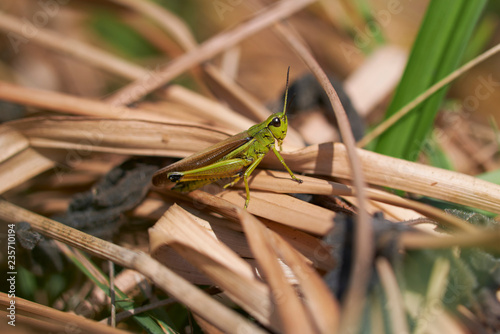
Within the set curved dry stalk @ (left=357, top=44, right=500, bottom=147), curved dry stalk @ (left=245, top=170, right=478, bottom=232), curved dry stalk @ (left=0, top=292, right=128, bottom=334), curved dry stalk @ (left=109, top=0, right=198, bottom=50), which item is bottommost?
curved dry stalk @ (left=0, top=292, right=128, bottom=334)

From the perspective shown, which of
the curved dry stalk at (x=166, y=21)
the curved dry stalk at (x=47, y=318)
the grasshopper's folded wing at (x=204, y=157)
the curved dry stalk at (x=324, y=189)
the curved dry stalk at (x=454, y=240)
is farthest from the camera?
the curved dry stalk at (x=166, y=21)

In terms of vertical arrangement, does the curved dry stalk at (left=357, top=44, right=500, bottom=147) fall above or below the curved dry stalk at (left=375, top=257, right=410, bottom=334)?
above

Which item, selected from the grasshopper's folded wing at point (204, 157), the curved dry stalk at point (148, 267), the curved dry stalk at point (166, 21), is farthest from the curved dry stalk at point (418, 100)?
the curved dry stalk at point (166, 21)

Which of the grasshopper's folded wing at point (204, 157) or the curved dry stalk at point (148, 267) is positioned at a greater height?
the grasshopper's folded wing at point (204, 157)

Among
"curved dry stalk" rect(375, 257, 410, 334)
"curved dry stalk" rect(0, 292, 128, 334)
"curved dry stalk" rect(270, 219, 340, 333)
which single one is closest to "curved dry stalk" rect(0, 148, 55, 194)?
"curved dry stalk" rect(0, 292, 128, 334)

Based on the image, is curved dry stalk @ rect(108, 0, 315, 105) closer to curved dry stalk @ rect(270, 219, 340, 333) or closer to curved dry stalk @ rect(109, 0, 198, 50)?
curved dry stalk @ rect(109, 0, 198, 50)

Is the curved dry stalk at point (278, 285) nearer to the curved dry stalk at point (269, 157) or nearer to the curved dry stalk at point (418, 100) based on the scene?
the curved dry stalk at point (269, 157)
